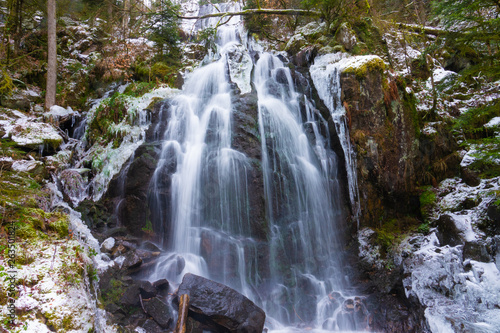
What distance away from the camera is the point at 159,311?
4.55 meters

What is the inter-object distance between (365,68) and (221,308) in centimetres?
773

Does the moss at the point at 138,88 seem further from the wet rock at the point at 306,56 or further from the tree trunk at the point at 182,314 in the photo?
the tree trunk at the point at 182,314

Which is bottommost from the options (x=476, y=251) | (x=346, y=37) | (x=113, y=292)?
(x=113, y=292)

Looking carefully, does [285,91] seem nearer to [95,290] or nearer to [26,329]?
[95,290]

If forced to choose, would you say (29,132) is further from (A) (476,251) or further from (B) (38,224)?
(A) (476,251)

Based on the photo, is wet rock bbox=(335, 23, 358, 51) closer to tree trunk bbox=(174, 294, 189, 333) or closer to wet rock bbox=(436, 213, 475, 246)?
wet rock bbox=(436, 213, 475, 246)

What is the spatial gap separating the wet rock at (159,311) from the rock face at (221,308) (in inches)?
13.3

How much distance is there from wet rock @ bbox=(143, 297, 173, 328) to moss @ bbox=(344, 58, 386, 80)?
26.0 feet

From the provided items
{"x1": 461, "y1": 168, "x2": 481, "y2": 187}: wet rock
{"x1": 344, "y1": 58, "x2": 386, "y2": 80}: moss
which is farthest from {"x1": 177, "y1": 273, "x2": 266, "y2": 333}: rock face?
{"x1": 344, "y1": 58, "x2": 386, "y2": 80}: moss

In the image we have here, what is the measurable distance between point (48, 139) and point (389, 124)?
1046cm

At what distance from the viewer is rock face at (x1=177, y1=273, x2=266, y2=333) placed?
4504mm

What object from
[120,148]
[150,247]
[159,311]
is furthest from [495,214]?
[120,148]

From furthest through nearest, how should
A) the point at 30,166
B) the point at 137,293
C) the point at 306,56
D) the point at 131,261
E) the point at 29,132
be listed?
the point at 306,56 → the point at 29,132 → the point at 30,166 → the point at 131,261 → the point at 137,293

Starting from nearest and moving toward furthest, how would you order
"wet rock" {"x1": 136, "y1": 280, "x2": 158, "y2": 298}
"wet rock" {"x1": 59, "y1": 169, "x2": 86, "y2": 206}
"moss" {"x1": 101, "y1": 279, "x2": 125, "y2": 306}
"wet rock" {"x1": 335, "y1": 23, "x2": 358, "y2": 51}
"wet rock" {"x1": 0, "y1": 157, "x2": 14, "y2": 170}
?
"moss" {"x1": 101, "y1": 279, "x2": 125, "y2": 306}, "wet rock" {"x1": 136, "y1": 280, "x2": 158, "y2": 298}, "wet rock" {"x1": 0, "y1": 157, "x2": 14, "y2": 170}, "wet rock" {"x1": 59, "y1": 169, "x2": 86, "y2": 206}, "wet rock" {"x1": 335, "y1": 23, "x2": 358, "y2": 51}
